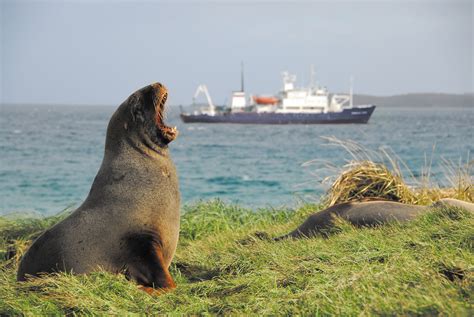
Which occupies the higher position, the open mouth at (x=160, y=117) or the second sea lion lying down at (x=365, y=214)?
the open mouth at (x=160, y=117)

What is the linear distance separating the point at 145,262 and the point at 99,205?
24.9 inches

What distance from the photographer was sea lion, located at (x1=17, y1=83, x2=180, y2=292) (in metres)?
5.09

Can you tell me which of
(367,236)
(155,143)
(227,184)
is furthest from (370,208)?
(227,184)

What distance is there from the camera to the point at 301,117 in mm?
77125

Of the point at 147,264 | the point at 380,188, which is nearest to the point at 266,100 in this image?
the point at 380,188

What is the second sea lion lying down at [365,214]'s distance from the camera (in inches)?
257

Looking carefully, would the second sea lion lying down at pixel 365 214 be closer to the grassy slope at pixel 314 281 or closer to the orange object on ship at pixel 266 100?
the grassy slope at pixel 314 281

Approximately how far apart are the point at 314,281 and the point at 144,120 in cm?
208

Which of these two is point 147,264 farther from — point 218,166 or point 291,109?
point 291,109

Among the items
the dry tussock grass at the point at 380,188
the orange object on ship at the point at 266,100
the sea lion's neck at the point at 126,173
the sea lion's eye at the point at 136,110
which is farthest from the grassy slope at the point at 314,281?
the orange object on ship at the point at 266,100

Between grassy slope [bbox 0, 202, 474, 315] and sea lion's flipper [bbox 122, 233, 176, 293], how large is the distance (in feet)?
0.50

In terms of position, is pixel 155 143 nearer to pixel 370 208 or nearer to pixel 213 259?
pixel 213 259

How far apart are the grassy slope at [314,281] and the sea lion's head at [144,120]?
3.53 feet

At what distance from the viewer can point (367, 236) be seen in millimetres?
5441
